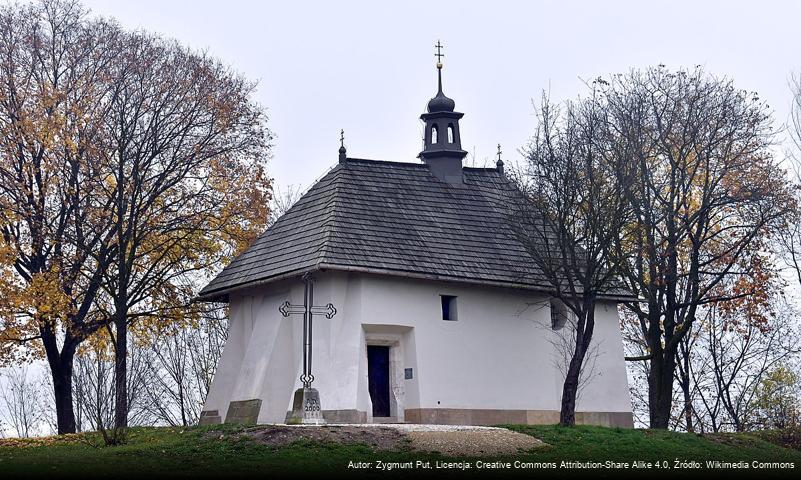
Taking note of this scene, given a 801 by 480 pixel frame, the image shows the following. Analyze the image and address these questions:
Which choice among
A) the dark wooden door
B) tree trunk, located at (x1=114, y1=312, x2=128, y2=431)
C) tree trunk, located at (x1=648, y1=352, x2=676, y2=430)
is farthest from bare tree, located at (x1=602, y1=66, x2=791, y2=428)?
tree trunk, located at (x1=114, y1=312, x2=128, y2=431)

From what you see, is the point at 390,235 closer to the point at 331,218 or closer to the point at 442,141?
the point at 331,218

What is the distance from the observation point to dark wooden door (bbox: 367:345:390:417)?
2725 centimetres

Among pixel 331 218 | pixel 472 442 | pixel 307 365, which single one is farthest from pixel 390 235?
pixel 472 442

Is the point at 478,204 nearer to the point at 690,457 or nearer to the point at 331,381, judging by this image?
the point at 331,381

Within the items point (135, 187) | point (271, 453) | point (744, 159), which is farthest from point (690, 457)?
point (135, 187)

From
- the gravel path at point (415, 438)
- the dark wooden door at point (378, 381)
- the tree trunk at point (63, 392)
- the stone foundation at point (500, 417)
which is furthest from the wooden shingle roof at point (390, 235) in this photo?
the gravel path at point (415, 438)

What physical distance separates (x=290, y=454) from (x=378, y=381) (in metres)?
8.77

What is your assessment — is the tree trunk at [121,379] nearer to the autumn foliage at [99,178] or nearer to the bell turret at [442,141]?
the autumn foliage at [99,178]

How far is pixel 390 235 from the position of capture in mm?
28031

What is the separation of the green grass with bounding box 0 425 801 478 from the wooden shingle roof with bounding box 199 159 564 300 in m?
5.23

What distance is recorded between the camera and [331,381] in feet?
85.0

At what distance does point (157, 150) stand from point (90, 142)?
5.60 ft

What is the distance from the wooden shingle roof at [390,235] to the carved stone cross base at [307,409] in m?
3.59

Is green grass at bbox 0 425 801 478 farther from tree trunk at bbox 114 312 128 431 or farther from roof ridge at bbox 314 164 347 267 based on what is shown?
roof ridge at bbox 314 164 347 267
